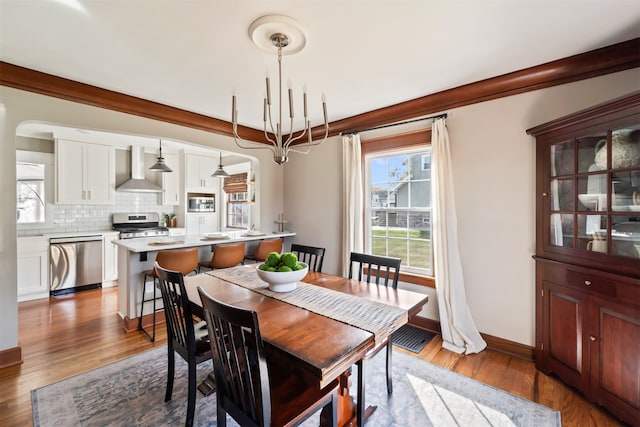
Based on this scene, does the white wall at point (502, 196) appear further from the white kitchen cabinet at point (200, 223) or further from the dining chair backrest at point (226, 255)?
the white kitchen cabinet at point (200, 223)

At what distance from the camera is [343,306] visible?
1.60m

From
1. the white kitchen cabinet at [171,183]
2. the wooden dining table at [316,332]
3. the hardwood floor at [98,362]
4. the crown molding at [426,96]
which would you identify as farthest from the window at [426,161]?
the white kitchen cabinet at [171,183]

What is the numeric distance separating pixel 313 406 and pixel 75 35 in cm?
267

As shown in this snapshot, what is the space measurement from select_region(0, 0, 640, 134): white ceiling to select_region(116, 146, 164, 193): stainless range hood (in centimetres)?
297

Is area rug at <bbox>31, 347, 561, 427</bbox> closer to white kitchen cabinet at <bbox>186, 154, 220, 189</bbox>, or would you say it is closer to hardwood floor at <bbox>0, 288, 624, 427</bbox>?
hardwood floor at <bbox>0, 288, 624, 427</bbox>

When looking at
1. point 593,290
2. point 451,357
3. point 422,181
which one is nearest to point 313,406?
point 451,357

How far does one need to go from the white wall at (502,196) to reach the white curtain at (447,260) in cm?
10

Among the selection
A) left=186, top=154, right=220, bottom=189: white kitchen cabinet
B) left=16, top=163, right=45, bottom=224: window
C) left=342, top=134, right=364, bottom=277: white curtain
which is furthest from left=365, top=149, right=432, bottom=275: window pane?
left=16, top=163, right=45, bottom=224: window

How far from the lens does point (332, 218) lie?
12.7 feet

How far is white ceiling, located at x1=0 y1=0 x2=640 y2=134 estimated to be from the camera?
1.59 meters

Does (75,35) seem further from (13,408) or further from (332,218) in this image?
(332,218)

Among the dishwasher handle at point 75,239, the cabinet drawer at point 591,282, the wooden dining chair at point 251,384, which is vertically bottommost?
the wooden dining chair at point 251,384

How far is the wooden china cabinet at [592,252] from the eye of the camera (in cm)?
166

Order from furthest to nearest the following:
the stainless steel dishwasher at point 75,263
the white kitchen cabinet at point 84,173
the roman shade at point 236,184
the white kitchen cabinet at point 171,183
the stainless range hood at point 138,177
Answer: the roman shade at point 236,184
the white kitchen cabinet at point 171,183
the stainless range hood at point 138,177
the white kitchen cabinet at point 84,173
the stainless steel dishwasher at point 75,263
